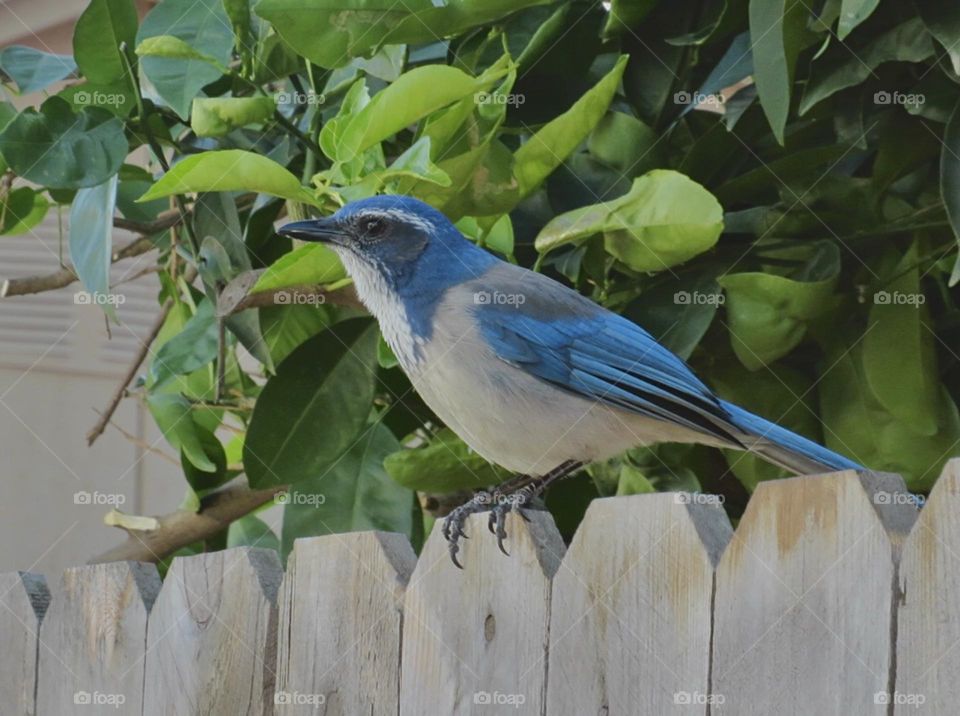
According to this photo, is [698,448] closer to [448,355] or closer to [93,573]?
[448,355]

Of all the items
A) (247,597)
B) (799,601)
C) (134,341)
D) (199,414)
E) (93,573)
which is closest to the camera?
(799,601)

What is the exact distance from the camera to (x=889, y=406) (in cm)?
267

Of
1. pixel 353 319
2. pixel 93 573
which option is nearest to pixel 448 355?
pixel 353 319

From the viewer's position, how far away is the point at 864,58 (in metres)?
2.77

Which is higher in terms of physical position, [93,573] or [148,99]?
[148,99]

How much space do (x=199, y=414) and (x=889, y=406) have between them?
1728 millimetres
